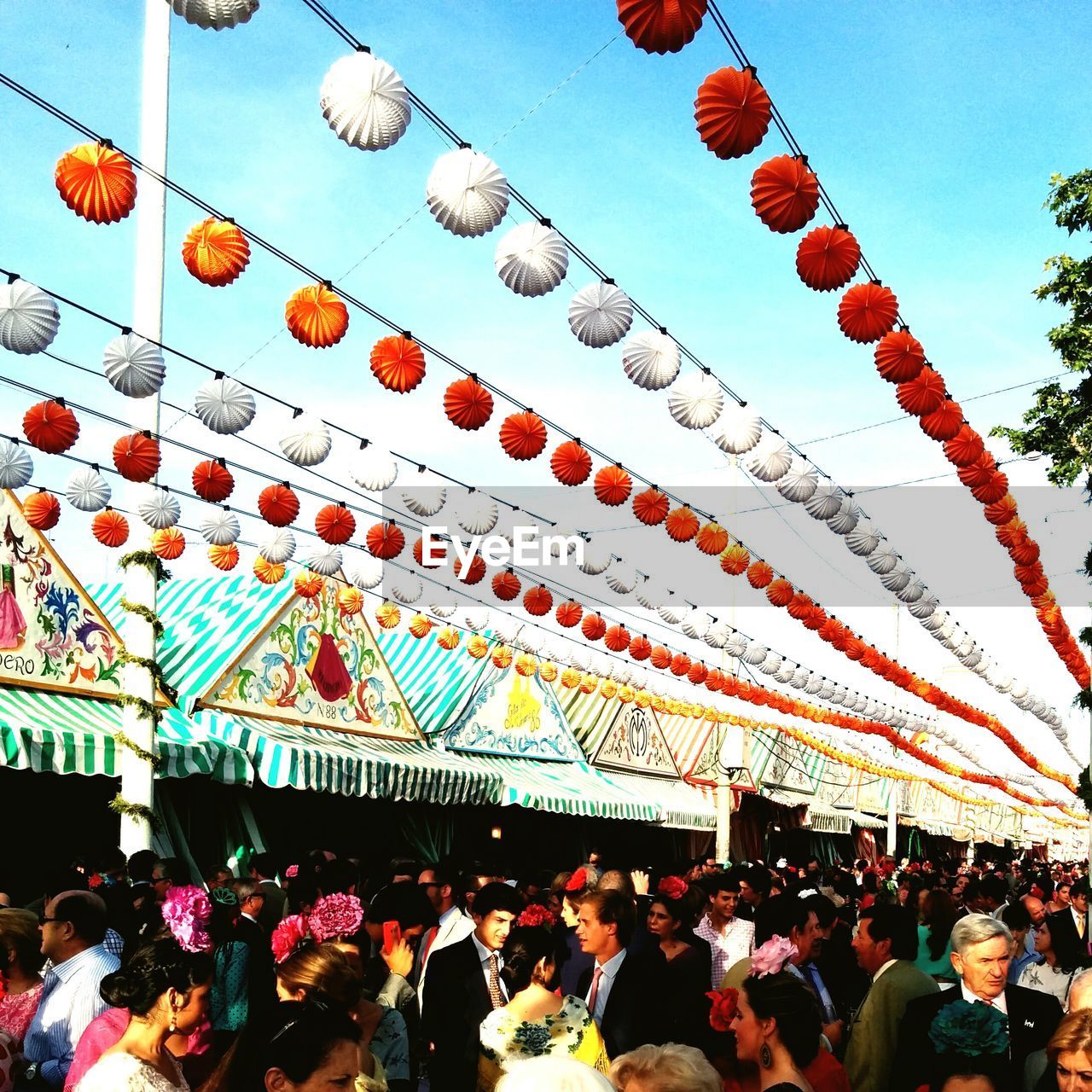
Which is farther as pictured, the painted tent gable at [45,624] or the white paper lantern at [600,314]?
the painted tent gable at [45,624]

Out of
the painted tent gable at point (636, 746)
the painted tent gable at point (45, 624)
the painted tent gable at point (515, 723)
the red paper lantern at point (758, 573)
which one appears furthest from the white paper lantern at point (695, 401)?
the painted tent gable at point (636, 746)

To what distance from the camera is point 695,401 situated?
37.4ft

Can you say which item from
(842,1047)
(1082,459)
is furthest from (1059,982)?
(1082,459)

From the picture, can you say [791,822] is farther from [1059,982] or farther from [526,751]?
[1059,982]

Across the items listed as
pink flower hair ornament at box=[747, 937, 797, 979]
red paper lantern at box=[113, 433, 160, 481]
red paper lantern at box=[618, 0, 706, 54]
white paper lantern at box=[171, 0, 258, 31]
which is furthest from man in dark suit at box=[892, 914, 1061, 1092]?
red paper lantern at box=[113, 433, 160, 481]

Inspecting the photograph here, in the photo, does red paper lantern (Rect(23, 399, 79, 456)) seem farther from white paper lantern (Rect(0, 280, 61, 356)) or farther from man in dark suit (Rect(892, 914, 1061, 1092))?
man in dark suit (Rect(892, 914, 1061, 1092))

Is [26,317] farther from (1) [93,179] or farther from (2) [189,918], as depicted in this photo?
(2) [189,918]

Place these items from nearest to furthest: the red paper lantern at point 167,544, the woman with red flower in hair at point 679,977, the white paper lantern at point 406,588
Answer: the woman with red flower in hair at point 679,977
the red paper lantern at point 167,544
the white paper lantern at point 406,588

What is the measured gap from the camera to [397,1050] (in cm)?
525

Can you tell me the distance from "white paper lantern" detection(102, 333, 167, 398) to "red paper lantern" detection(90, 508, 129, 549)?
13.5 ft

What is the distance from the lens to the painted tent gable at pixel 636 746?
92.2ft

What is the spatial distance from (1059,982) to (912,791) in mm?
62891

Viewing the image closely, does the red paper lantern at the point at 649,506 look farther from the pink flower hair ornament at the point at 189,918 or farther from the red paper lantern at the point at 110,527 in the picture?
the pink flower hair ornament at the point at 189,918

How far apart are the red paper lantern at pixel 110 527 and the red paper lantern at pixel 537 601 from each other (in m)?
5.33
